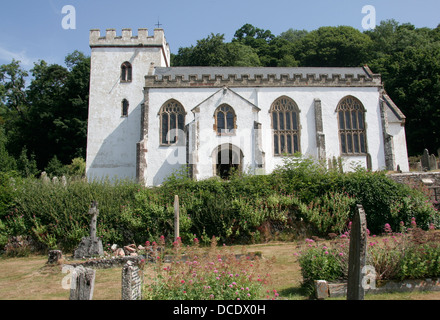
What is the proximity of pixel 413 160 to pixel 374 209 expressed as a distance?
779 inches

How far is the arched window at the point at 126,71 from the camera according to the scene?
2952cm

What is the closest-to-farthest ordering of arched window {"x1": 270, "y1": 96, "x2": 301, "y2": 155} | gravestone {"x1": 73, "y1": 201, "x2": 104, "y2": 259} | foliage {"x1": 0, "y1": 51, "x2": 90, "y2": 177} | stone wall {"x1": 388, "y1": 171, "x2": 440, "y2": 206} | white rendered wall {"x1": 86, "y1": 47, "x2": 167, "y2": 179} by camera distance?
gravestone {"x1": 73, "y1": 201, "x2": 104, "y2": 259}, stone wall {"x1": 388, "y1": 171, "x2": 440, "y2": 206}, arched window {"x1": 270, "y1": 96, "x2": 301, "y2": 155}, white rendered wall {"x1": 86, "y1": 47, "x2": 167, "y2": 179}, foliage {"x1": 0, "y1": 51, "x2": 90, "y2": 177}

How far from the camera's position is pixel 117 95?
2902cm

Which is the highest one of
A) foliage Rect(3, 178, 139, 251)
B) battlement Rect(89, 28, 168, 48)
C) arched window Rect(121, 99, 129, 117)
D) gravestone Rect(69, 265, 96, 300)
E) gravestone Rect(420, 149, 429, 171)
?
battlement Rect(89, 28, 168, 48)

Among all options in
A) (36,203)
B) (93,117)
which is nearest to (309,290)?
(36,203)

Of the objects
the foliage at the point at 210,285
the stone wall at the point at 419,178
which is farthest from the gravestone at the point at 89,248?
the stone wall at the point at 419,178

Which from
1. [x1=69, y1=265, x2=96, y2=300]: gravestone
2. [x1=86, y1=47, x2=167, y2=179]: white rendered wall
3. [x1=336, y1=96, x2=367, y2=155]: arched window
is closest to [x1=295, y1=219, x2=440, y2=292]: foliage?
[x1=69, y1=265, x2=96, y2=300]: gravestone

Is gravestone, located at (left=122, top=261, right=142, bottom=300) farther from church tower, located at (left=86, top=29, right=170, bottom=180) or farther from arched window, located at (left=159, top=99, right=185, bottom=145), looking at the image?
church tower, located at (left=86, top=29, right=170, bottom=180)

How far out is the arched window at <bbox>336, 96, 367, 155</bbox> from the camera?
26.1 m

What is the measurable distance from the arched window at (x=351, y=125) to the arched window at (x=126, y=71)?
17.9m

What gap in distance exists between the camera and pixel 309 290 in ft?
22.7

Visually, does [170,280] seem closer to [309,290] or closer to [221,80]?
[309,290]

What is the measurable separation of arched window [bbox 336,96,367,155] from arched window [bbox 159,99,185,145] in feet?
40.5

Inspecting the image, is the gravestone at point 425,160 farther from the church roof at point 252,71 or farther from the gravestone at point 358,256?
the gravestone at point 358,256
